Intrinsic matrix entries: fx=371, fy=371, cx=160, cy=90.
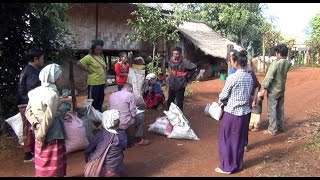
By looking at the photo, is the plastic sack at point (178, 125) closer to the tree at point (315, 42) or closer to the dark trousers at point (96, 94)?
the dark trousers at point (96, 94)

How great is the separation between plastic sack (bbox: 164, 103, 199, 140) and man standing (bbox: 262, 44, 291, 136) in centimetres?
170

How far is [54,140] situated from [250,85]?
2765mm

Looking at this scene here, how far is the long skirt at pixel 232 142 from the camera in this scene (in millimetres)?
5215

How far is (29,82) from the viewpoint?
517 cm

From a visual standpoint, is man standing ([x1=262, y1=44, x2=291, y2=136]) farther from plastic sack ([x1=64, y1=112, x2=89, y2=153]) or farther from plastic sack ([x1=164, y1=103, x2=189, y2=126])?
plastic sack ([x1=64, y1=112, x2=89, y2=153])

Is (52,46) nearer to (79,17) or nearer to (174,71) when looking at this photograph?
(174,71)

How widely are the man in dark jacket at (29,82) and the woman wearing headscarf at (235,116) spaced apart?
2608 mm

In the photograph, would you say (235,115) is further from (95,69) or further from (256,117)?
(95,69)

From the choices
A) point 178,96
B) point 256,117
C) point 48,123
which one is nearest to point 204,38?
point 178,96

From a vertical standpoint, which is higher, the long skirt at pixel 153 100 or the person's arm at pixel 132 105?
the person's arm at pixel 132 105

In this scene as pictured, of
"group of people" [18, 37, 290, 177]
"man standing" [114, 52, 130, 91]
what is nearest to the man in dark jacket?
"group of people" [18, 37, 290, 177]

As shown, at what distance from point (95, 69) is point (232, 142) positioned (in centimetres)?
300

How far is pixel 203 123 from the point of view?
326 inches

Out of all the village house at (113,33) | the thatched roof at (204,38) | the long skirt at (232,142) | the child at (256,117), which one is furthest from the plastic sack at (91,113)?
the thatched roof at (204,38)
